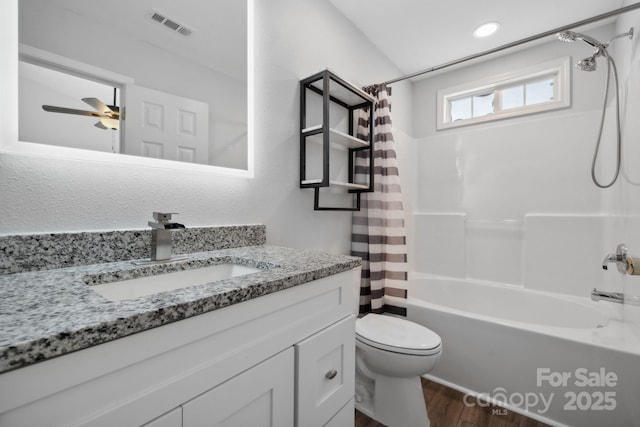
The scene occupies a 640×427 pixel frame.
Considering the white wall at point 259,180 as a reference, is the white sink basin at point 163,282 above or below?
below

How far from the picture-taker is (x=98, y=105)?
2.90 feet

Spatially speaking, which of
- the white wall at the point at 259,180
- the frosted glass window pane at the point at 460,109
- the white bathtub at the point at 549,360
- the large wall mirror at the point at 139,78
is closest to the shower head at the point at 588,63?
the frosted glass window pane at the point at 460,109

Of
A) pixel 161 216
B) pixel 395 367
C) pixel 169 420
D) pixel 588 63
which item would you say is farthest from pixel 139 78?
pixel 588 63

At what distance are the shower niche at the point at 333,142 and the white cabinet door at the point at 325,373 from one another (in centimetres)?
76

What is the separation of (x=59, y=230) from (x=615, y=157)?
2.99 m

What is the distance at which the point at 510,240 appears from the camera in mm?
2316

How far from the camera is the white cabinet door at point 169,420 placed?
1.58ft

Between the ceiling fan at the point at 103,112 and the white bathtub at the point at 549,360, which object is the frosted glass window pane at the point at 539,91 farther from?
the ceiling fan at the point at 103,112

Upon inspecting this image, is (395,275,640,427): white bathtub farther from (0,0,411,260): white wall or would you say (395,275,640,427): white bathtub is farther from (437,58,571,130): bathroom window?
(437,58,571,130): bathroom window

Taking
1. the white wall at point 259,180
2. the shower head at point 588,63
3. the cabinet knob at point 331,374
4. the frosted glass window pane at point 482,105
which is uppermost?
the frosted glass window pane at point 482,105

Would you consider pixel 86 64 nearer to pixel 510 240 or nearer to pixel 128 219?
pixel 128 219

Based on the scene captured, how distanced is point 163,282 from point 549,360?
188 centimetres

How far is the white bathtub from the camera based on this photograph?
131cm

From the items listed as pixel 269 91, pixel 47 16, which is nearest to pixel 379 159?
pixel 269 91
